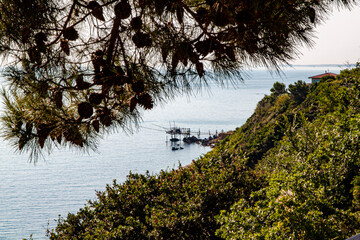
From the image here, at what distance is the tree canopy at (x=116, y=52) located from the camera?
1913 mm

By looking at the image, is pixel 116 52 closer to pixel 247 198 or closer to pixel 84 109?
pixel 84 109

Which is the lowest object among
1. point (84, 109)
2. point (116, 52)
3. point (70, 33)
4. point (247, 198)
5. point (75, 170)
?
point (75, 170)

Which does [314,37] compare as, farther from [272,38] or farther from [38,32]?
[38,32]

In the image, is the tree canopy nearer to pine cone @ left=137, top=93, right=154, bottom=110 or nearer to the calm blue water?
pine cone @ left=137, top=93, right=154, bottom=110

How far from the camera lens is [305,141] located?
420 cm

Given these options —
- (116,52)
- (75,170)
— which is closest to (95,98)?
(116,52)

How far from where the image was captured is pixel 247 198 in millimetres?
3928

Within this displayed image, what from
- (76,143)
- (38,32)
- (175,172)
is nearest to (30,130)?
(76,143)

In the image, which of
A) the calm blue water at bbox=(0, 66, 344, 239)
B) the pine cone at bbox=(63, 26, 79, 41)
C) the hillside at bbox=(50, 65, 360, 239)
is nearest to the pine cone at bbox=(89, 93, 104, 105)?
the pine cone at bbox=(63, 26, 79, 41)

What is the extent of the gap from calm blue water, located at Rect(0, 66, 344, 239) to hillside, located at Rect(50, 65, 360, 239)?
41.9ft

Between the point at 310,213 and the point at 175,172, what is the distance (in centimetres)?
238

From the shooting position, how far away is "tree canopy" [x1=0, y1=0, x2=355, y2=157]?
191 centimetres

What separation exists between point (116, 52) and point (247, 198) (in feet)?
8.14

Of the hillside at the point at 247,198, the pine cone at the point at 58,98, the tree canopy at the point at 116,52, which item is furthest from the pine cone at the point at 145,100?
the hillside at the point at 247,198
